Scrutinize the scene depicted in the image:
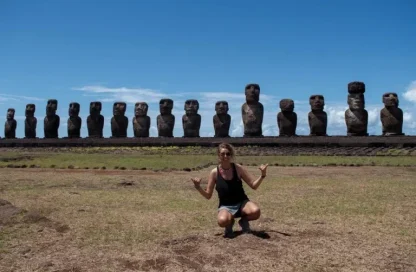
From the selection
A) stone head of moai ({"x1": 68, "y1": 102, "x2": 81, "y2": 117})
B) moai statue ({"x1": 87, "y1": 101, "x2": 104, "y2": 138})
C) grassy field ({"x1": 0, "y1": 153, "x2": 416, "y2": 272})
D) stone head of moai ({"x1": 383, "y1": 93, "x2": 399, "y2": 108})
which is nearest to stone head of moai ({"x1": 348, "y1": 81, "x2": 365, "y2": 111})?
stone head of moai ({"x1": 383, "y1": 93, "x2": 399, "y2": 108})

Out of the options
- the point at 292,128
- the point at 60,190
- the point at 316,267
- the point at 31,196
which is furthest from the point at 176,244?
the point at 292,128

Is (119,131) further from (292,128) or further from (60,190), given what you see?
(60,190)

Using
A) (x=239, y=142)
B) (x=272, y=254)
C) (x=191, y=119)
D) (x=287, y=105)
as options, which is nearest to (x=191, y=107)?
(x=191, y=119)

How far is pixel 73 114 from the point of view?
3706cm

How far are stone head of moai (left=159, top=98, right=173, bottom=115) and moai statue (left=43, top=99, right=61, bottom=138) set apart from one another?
30.5ft

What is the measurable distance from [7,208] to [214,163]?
41.9ft

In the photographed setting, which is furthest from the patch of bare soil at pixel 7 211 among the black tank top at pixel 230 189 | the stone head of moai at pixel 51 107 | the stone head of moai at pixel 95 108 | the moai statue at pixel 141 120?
the stone head of moai at pixel 51 107

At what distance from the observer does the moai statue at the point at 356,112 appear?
92.1 ft

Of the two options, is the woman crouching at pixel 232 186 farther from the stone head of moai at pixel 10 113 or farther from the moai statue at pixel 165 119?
the stone head of moai at pixel 10 113

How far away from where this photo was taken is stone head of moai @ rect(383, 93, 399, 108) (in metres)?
27.7

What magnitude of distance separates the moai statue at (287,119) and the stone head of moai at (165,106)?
7.75m

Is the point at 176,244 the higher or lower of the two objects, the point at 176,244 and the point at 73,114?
the lower

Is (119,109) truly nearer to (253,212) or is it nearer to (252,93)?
(252,93)

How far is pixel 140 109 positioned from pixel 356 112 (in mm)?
14409
